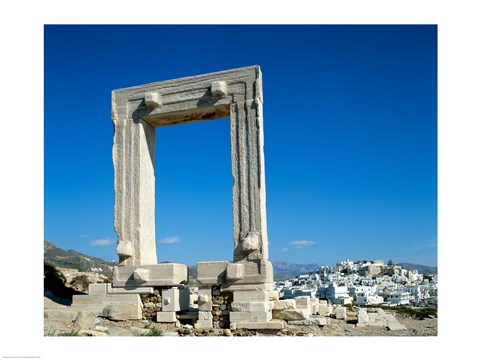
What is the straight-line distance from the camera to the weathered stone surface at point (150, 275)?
10.7 m

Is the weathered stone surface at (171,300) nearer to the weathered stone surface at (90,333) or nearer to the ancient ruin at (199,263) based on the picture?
the ancient ruin at (199,263)

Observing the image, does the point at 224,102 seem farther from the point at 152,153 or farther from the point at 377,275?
the point at 377,275

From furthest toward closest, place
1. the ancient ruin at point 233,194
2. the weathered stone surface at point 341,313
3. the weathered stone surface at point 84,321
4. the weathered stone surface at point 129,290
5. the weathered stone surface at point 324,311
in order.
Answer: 1. the weathered stone surface at point 324,311
2. the weathered stone surface at point 341,313
3. the weathered stone surface at point 129,290
4. the ancient ruin at point 233,194
5. the weathered stone surface at point 84,321

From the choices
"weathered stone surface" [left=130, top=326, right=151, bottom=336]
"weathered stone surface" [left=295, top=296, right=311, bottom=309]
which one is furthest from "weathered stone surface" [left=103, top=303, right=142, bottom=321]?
"weathered stone surface" [left=295, top=296, right=311, bottom=309]

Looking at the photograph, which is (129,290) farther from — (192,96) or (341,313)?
(341,313)

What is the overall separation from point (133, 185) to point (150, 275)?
2122mm

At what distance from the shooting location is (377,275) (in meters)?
49.4

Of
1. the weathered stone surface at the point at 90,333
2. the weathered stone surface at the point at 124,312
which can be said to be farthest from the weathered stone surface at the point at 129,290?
the weathered stone surface at the point at 90,333

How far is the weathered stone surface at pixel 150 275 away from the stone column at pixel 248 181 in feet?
4.61

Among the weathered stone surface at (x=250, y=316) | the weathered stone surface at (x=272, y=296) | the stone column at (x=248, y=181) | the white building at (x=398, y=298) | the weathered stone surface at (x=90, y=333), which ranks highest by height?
the stone column at (x=248, y=181)

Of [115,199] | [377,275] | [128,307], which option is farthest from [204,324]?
[377,275]

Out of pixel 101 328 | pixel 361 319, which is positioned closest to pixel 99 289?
pixel 101 328

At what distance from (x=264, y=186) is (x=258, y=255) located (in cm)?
150

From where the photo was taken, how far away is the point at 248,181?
1071 centimetres
